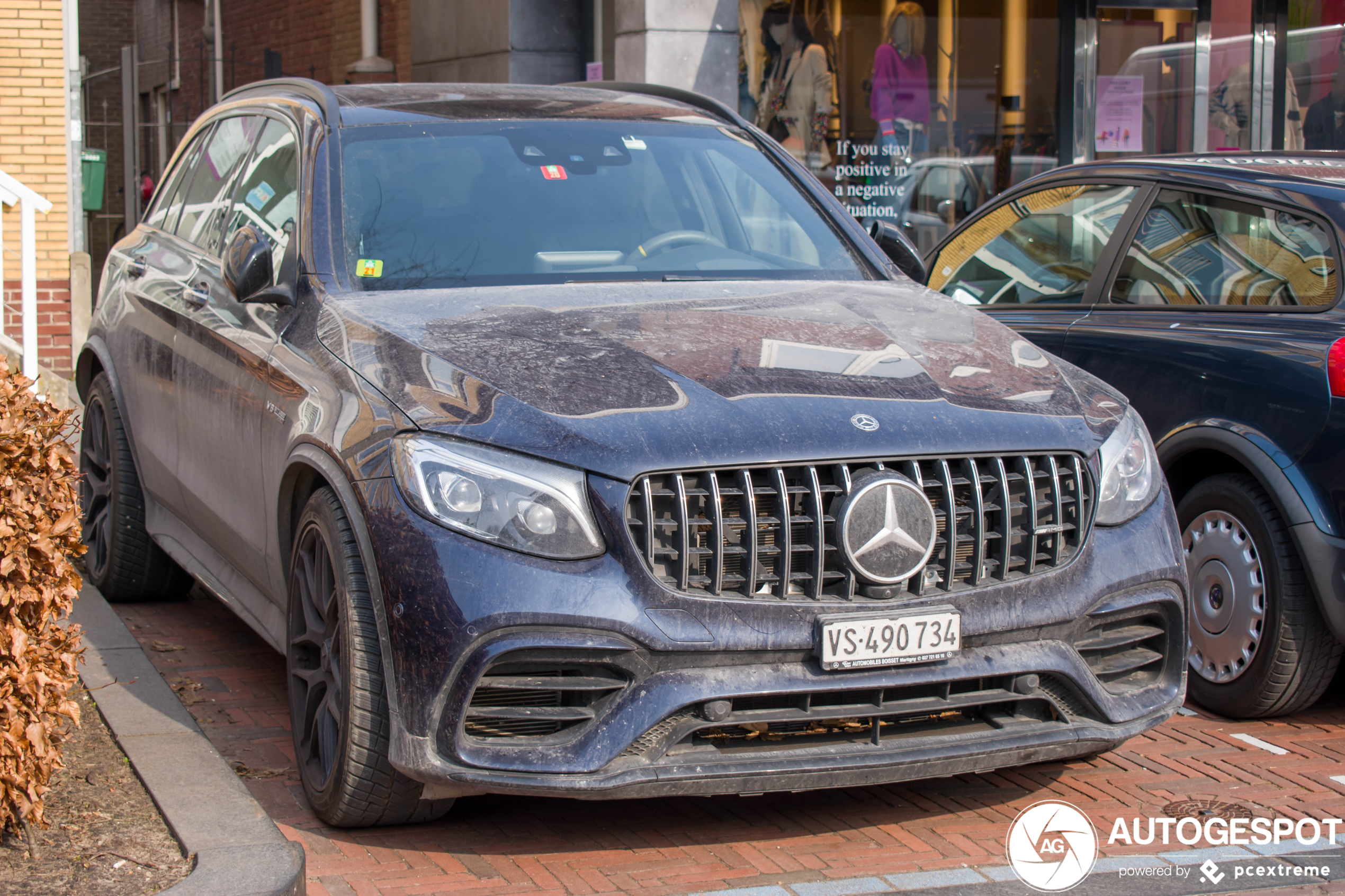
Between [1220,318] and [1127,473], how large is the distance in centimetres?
145

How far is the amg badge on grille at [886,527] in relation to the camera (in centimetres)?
355

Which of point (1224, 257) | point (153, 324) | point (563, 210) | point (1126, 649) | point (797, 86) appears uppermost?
point (797, 86)

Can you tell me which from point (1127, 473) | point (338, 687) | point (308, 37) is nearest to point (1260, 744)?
point (1127, 473)

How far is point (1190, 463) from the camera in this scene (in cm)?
536

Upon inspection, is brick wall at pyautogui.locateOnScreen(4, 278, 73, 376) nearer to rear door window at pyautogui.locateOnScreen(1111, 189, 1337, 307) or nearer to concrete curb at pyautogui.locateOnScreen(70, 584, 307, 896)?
concrete curb at pyautogui.locateOnScreen(70, 584, 307, 896)

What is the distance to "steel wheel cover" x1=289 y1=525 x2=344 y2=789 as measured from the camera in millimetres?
3902

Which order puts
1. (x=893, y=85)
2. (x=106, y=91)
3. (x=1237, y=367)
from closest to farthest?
(x=1237, y=367), (x=893, y=85), (x=106, y=91)

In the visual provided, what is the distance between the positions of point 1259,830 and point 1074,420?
3.77 feet

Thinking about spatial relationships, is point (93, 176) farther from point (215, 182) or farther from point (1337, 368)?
point (1337, 368)

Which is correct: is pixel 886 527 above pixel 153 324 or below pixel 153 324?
below

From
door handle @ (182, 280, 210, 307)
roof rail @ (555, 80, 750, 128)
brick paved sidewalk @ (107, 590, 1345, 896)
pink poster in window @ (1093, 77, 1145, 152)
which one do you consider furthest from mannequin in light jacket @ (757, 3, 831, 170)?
brick paved sidewalk @ (107, 590, 1345, 896)

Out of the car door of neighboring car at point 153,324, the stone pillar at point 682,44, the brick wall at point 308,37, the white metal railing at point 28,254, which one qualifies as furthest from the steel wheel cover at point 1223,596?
the brick wall at point 308,37

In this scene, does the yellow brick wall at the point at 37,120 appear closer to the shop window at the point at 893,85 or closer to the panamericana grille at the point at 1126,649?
the shop window at the point at 893,85

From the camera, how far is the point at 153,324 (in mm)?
5746
